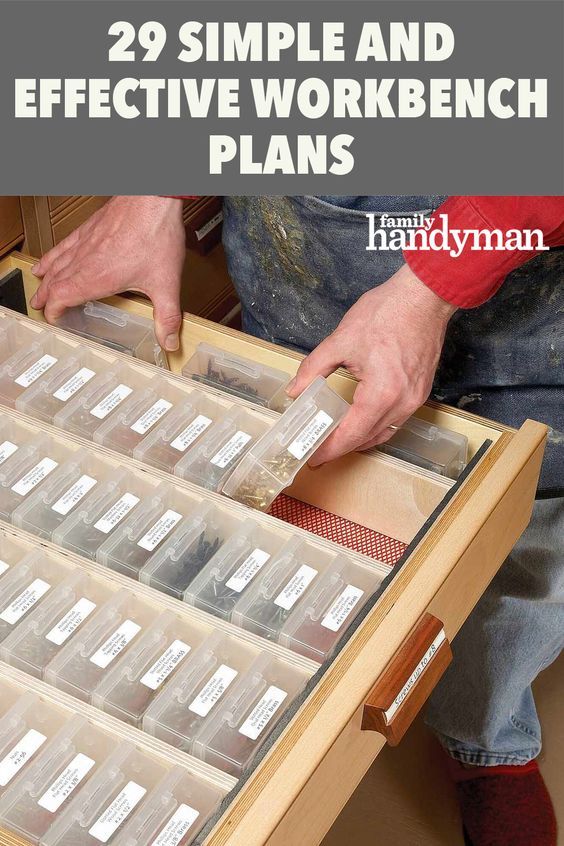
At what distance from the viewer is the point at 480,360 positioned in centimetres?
133

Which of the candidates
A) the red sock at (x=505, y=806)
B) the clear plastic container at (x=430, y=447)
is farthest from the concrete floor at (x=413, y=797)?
the clear plastic container at (x=430, y=447)

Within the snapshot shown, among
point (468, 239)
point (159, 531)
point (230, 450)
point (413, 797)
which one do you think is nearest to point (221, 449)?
point (230, 450)

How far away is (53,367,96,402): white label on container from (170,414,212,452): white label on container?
13cm

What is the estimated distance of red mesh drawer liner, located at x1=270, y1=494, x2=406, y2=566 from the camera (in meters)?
1.18

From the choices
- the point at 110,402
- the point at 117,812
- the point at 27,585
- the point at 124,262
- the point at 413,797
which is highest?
the point at 124,262

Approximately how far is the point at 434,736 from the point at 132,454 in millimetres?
943

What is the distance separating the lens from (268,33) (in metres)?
1.17

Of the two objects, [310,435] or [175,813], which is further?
[310,435]

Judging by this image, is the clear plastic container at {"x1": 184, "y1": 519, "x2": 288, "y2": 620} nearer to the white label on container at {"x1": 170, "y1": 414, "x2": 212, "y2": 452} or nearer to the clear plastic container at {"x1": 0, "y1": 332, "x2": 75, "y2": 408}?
the white label on container at {"x1": 170, "y1": 414, "x2": 212, "y2": 452}

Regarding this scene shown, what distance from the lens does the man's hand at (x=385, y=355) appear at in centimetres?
108

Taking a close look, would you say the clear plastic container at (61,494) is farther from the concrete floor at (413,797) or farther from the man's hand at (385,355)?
the concrete floor at (413,797)

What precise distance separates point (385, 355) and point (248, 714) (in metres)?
0.40

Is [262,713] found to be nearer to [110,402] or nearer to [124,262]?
[110,402]

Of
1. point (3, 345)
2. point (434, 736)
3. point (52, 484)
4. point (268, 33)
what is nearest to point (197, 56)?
point (268, 33)
